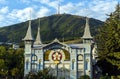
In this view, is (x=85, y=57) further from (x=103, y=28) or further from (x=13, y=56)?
(x=13, y=56)

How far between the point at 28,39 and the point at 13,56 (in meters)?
7.03

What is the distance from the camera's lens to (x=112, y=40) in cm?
6359

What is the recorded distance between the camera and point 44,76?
63312 mm

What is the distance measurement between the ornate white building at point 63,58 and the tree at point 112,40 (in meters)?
3.24

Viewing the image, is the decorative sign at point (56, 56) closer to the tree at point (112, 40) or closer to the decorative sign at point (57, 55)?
the decorative sign at point (57, 55)

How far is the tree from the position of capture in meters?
57.5

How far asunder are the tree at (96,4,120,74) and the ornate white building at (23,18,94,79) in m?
3.24

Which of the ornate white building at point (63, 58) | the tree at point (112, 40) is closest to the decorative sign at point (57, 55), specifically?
the ornate white building at point (63, 58)

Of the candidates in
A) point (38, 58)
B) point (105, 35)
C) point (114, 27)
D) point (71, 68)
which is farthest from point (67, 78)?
point (114, 27)

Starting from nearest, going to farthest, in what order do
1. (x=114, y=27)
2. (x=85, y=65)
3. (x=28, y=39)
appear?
(x=114, y=27) → (x=85, y=65) → (x=28, y=39)

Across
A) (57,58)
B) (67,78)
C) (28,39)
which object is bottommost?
(67,78)

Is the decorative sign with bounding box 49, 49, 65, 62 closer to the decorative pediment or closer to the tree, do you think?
the decorative pediment

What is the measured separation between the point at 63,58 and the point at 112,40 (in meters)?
14.7

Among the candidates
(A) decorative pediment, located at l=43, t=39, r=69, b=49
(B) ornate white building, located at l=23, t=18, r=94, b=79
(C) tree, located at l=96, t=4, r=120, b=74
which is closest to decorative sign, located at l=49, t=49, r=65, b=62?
(B) ornate white building, located at l=23, t=18, r=94, b=79
